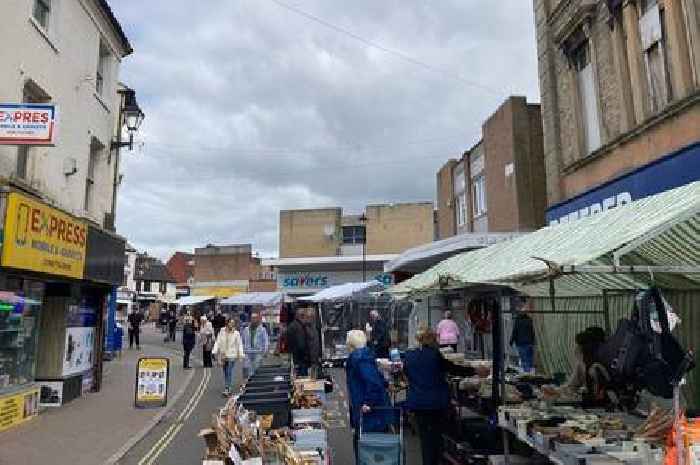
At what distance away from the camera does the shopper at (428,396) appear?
7211 millimetres

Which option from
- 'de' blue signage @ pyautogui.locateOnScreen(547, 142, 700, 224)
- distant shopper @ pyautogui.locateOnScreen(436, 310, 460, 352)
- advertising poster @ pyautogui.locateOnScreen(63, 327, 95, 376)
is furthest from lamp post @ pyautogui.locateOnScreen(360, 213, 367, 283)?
'de' blue signage @ pyautogui.locateOnScreen(547, 142, 700, 224)

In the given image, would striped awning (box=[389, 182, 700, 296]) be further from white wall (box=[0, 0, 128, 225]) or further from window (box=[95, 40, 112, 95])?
window (box=[95, 40, 112, 95])

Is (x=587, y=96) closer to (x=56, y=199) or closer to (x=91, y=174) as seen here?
(x=56, y=199)

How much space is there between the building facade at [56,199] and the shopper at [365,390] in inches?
226

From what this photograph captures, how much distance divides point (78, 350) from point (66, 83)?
6.12 meters

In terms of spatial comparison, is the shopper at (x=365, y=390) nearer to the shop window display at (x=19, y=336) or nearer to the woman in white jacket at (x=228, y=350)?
the shop window display at (x=19, y=336)

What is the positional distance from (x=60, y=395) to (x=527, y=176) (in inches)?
618

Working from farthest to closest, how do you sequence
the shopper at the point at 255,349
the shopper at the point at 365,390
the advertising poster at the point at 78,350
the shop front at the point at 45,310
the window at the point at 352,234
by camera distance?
the window at the point at 352,234 → the shopper at the point at 255,349 → the advertising poster at the point at 78,350 → the shop front at the point at 45,310 → the shopper at the point at 365,390

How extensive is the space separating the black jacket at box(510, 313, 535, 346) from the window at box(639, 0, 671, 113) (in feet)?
19.9

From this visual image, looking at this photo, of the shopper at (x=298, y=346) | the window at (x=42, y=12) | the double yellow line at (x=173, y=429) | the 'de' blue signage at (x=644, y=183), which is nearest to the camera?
the 'de' blue signage at (x=644, y=183)

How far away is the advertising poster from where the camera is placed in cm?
1322

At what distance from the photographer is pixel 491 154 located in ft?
74.8

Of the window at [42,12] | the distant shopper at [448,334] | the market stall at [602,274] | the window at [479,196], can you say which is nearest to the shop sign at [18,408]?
the window at [42,12]

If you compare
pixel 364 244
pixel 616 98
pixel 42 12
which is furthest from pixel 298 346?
pixel 364 244
